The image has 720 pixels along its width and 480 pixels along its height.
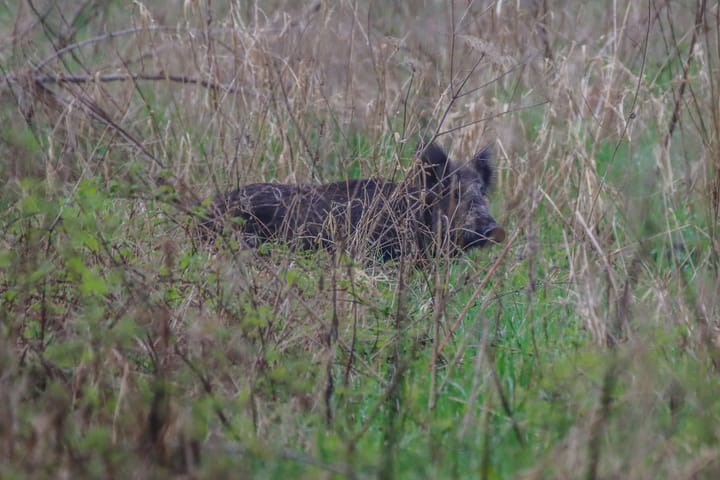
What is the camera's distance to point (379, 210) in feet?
16.6

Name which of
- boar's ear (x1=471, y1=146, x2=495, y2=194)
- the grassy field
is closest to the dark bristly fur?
Answer: boar's ear (x1=471, y1=146, x2=495, y2=194)

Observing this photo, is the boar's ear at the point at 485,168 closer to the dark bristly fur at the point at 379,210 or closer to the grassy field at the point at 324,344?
the dark bristly fur at the point at 379,210

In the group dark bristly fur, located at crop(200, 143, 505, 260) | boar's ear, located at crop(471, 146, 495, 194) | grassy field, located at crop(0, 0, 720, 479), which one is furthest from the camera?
boar's ear, located at crop(471, 146, 495, 194)

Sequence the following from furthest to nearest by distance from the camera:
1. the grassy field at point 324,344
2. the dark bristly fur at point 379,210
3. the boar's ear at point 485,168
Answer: the boar's ear at point 485,168
the dark bristly fur at point 379,210
the grassy field at point 324,344

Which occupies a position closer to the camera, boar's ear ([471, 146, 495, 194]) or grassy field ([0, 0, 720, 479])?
grassy field ([0, 0, 720, 479])

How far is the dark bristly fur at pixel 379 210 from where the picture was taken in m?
4.70

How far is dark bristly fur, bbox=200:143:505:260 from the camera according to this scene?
4695 mm

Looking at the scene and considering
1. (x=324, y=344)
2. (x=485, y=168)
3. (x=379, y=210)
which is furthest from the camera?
(x=485, y=168)

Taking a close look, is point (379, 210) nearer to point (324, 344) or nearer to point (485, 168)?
point (485, 168)

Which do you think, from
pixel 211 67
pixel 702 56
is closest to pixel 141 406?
pixel 211 67

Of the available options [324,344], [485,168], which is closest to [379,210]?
[485,168]

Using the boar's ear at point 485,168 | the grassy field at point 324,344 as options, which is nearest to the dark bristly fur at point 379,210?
the boar's ear at point 485,168

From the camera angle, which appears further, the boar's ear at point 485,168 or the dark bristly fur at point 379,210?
the boar's ear at point 485,168

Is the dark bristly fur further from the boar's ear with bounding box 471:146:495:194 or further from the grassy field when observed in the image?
the grassy field
